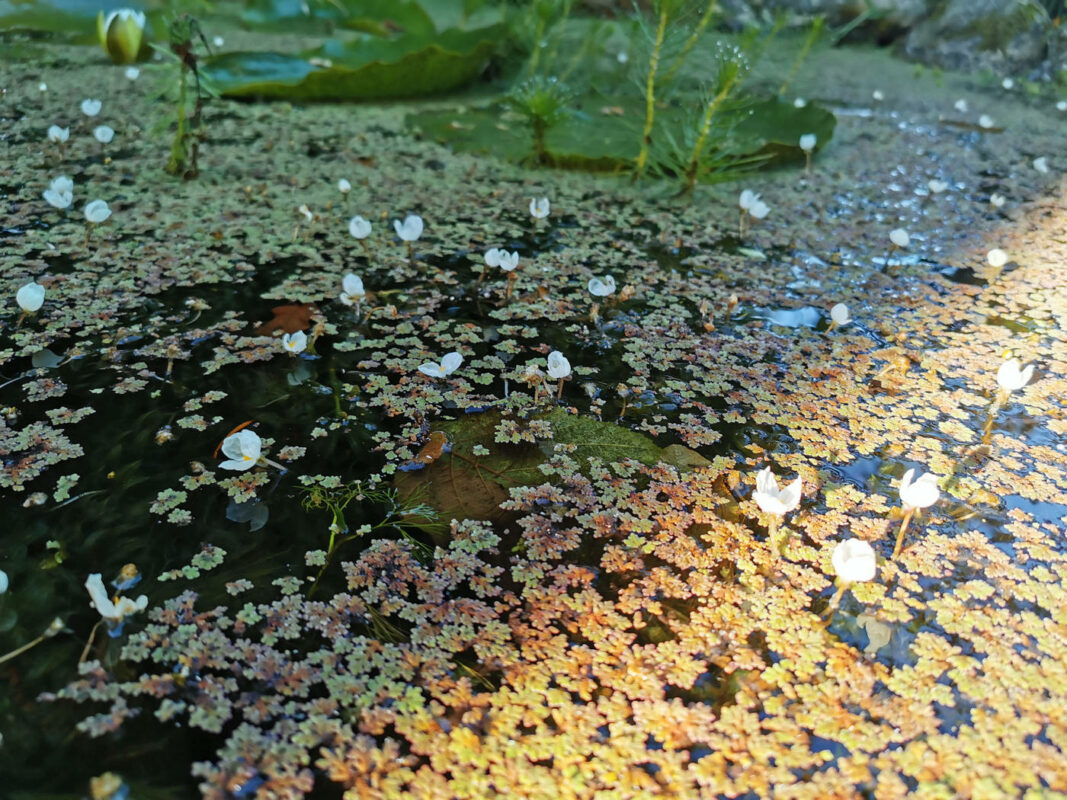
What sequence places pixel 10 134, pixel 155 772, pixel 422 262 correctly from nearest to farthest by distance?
pixel 155 772 → pixel 422 262 → pixel 10 134

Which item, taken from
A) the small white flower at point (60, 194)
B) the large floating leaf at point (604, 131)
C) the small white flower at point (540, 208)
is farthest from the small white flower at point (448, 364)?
the large floating leaf at point (604, 131)

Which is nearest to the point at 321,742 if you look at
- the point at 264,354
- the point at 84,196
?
the point at 264,354

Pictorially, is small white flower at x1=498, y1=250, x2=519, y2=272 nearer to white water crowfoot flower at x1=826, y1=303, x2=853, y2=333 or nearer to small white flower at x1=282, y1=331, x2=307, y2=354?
small white flower at x1=282, y1=331, x2=307, y2=354

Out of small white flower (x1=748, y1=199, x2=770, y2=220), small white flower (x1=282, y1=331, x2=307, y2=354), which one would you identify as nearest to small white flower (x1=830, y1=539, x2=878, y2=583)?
small white flower (x1=282, y1=331, x2=307, y2=354)

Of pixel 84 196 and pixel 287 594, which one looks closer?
pixel 287 594

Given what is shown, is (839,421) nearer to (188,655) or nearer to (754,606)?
(754,606)

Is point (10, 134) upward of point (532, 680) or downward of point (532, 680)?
upward
